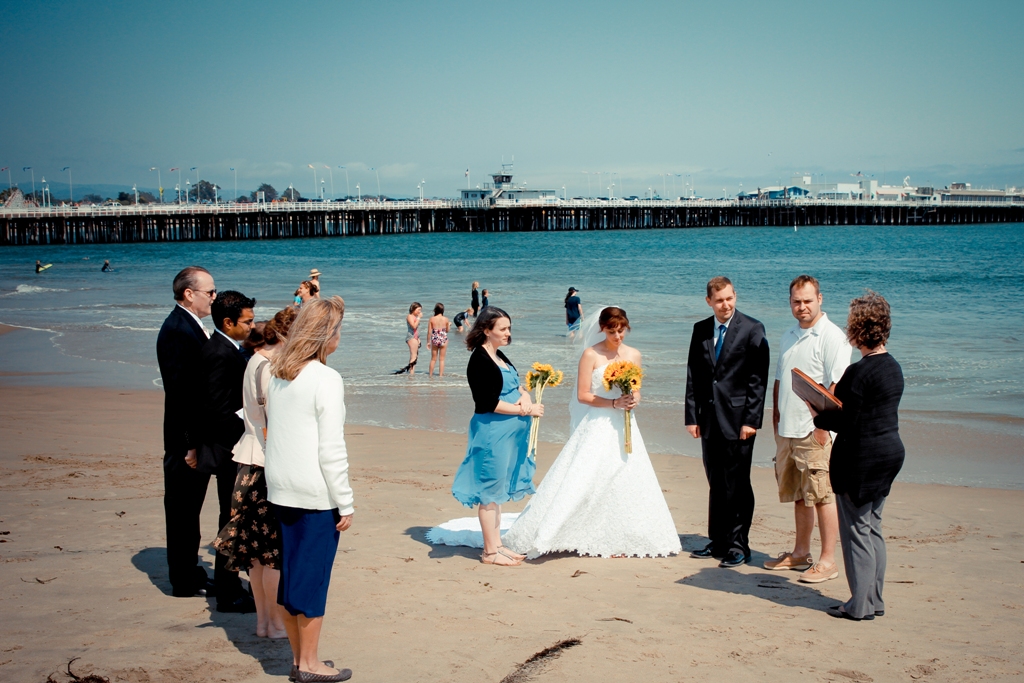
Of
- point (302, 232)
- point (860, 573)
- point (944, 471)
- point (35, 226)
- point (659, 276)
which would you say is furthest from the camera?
point (302, 232)

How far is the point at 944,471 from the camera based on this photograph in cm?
862

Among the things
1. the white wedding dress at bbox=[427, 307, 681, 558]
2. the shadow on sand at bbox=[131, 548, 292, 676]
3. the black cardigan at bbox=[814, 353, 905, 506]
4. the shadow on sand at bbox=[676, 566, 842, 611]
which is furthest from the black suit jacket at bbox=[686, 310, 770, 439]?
the shadow on sand at bbox=[131, 548, 292, 676]

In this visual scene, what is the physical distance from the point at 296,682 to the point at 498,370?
7.35ft

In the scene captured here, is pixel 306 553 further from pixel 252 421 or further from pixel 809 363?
pixel 809 363

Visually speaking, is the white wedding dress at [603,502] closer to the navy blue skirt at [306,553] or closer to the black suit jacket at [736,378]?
the black suit jacket at [736,378]

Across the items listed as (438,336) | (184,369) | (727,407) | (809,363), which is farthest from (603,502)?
(438,336)

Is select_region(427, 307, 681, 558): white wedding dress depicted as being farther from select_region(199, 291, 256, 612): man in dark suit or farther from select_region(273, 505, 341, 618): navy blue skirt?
select_region(273, 505, 341, 618): navy blue skirt

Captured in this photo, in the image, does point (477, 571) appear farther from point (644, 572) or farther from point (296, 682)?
point (296, 682)

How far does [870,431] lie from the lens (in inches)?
174

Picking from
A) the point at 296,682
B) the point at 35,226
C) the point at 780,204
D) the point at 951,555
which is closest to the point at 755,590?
the point at 951,555

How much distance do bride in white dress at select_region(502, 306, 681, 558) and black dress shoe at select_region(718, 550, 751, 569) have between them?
0.30 meters

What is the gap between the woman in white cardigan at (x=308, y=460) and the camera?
3.49 metres

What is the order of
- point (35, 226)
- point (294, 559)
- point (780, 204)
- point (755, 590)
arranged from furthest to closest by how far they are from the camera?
point (780, 204)
point (35, 226)
point (755, 590)
point (294, 559)

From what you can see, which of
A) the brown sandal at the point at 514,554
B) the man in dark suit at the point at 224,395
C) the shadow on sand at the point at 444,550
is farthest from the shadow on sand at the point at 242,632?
the brown sandal at the point at 514,554
